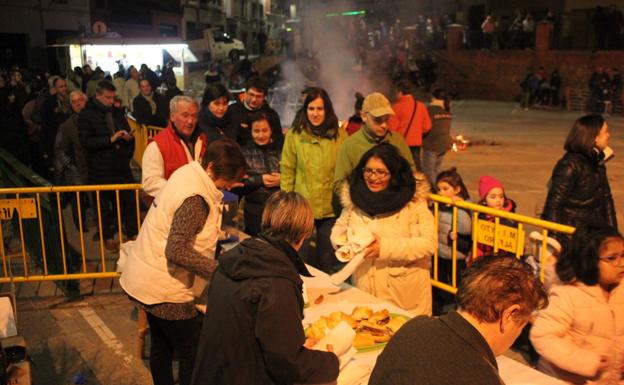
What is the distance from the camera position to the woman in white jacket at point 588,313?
3338 mm

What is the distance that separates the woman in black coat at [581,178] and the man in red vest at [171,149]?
288 cm

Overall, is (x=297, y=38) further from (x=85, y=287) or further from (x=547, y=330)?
(x=547, y=330)

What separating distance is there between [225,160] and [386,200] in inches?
51.3

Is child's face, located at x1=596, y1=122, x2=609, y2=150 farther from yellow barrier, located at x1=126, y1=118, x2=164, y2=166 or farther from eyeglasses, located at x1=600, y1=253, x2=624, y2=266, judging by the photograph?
yellow barrier, located at x1=126, y1=118, x2=164, y2=166

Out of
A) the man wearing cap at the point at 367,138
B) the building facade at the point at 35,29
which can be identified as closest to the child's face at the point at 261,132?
the man wearing cap at the point at 367,138

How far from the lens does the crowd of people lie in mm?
2408

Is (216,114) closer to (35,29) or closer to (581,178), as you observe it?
(581,178)

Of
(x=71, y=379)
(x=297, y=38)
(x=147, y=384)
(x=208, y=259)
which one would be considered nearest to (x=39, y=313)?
(x=71, y=379)

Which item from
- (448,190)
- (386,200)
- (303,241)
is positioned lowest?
(448,190)

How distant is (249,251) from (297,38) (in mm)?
47978

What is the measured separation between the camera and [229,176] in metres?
3.40

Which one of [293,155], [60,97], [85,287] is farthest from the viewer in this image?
[60,97]

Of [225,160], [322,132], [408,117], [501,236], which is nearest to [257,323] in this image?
[225,160]

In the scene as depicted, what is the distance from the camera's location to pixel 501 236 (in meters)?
4.82
